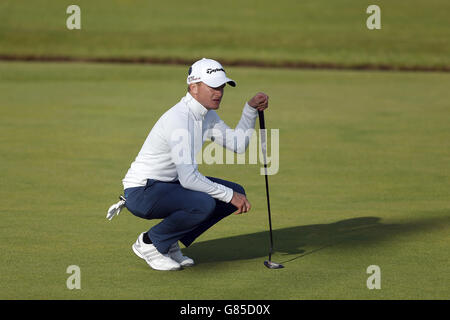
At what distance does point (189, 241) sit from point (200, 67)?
141 centimetres

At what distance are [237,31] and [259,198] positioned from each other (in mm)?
20458

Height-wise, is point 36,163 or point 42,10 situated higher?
point 42,10

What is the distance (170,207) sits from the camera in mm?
6473

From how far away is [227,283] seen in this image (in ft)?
20.7

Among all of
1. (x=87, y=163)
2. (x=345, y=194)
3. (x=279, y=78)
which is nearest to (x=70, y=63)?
(x=279, y=78)

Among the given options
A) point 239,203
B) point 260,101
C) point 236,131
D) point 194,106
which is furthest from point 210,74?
point 239,203

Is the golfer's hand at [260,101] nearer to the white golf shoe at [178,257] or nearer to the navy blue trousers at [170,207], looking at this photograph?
the navy blue trousers at [170,207]

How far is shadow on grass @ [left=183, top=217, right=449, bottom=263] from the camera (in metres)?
7.14

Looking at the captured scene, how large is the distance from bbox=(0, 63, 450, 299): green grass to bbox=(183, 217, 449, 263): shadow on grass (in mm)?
18

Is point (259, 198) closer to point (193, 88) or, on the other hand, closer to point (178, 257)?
point (178, 257)

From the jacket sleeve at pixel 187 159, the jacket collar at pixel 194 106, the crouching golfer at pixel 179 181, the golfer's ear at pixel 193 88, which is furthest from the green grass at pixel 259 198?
the golfer's ear at pixel 193 88

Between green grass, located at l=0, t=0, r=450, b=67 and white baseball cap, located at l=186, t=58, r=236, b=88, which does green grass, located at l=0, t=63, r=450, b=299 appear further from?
green grass, located at l=0, t=0, r=450, b=67

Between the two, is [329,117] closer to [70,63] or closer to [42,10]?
[70,63]

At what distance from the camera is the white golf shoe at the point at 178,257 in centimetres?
675
